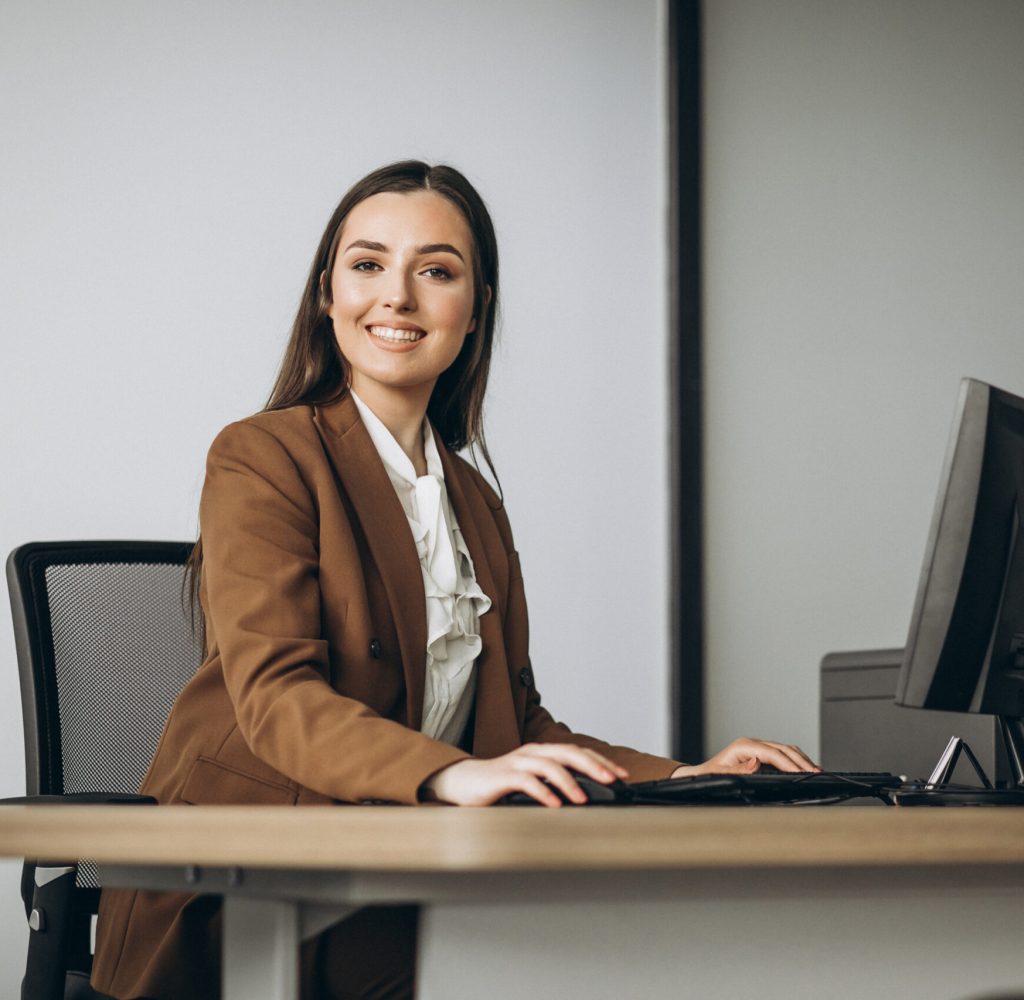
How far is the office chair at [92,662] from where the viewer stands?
1.66 m

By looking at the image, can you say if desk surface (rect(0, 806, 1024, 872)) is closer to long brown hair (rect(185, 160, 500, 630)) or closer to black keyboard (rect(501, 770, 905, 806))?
black keyboard (rect(501, 770, 905, 806))

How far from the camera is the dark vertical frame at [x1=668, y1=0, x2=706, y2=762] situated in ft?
10.6

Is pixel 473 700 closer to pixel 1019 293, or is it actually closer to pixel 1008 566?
pixel 1008 566

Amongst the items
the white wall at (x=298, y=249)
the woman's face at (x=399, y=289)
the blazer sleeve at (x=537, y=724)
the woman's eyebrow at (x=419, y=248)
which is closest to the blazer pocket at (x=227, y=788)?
the blazer sleeve at (x=537, y=724)

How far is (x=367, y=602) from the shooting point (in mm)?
1393

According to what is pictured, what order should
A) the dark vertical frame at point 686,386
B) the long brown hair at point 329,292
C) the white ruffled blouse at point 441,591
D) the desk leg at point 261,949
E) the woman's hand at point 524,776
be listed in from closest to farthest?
the desk leg at point 261,949 → the woman's hand at point 524,776 → the white ruffled blouse at point 441,591 → the long brown hair at point 329,292 → the dark vertical frame at point 686,386

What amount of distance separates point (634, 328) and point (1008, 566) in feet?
6.83

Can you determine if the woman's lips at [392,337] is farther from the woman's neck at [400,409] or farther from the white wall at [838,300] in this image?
the white wall at [838,300]

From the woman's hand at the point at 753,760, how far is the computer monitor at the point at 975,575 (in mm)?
139

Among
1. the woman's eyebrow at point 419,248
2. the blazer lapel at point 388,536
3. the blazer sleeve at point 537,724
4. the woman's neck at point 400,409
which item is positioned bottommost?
the blazer sleeve at point 537,724

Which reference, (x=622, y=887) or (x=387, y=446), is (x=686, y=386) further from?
(x=622, y=887)

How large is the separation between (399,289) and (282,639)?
0.52 meters

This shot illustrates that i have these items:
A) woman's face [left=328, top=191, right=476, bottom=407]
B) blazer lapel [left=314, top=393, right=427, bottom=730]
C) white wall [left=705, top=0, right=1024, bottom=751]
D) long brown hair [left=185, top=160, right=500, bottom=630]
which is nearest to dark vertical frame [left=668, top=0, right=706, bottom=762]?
white wall [left=705, top=0, right=1024, bottom=751]

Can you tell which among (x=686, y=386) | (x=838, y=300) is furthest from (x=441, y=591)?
(x=838, y=300)
